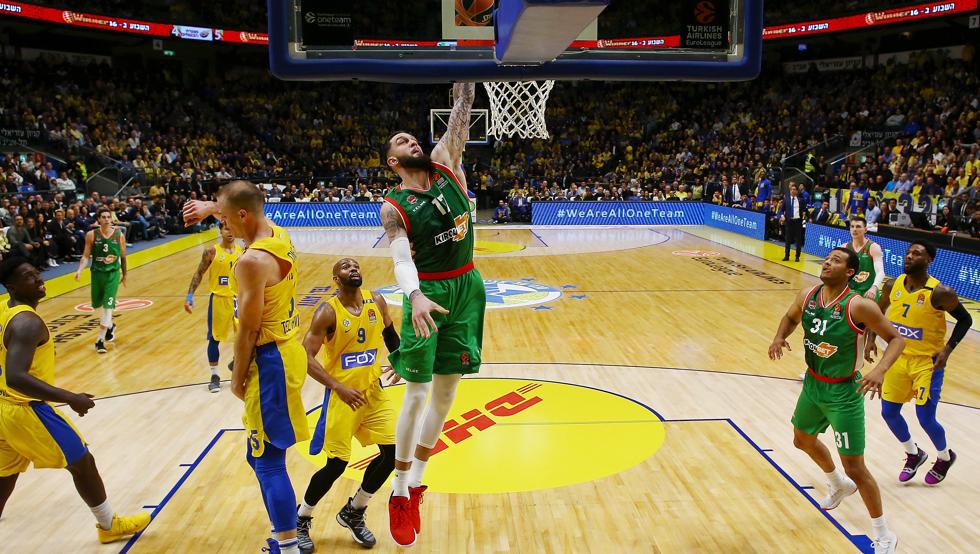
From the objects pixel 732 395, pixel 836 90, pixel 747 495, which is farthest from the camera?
pixel 836 90

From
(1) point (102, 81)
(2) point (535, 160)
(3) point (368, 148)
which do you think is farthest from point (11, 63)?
(2) point (535, 160)

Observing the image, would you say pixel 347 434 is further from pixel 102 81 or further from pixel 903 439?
pixel 102 81

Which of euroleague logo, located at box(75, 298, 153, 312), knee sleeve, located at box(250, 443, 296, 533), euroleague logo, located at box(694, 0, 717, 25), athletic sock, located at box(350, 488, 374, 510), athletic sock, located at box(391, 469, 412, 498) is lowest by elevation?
euroleague logo, located at box(75, 298, 153, 312)

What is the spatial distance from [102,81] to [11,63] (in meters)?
3.18

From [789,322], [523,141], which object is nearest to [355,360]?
[789,322]

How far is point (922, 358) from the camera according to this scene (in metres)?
5.43

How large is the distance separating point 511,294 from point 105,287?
6458mm

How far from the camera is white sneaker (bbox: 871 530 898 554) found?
14.6ft

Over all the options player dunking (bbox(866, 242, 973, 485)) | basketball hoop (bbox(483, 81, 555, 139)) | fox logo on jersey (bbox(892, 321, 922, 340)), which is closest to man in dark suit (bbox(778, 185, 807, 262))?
basketball hoop (bbox(483, 81, 555, 139))

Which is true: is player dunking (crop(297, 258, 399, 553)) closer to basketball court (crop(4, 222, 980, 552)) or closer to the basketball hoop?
basketball court (crop(4, 222, 980, 552))

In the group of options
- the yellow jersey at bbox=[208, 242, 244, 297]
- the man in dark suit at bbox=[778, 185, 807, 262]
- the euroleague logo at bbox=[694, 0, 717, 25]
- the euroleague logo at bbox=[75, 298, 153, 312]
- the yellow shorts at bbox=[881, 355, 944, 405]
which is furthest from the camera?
the man in dark suit at bbox=[778, 185, 807, 262]

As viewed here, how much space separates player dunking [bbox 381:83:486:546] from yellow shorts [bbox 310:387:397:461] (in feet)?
1.23

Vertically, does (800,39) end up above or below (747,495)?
above

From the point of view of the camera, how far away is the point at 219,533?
16.1 feet
